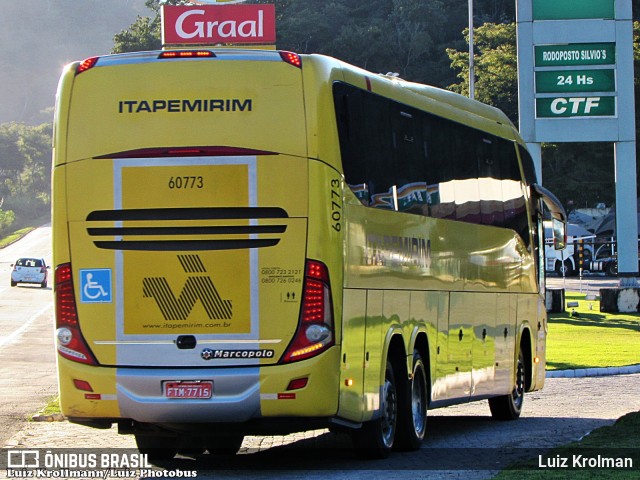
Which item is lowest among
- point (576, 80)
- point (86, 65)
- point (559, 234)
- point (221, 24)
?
point (559, 234)

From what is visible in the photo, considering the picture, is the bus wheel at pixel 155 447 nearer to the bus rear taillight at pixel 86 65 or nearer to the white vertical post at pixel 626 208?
the bus rear taillight at pixel 86 65

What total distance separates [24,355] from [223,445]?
17.1 meters

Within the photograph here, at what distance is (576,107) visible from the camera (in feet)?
125

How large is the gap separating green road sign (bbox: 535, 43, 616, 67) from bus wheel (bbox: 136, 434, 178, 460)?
1061 inches

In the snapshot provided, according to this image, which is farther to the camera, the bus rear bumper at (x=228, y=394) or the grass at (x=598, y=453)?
the bus rear bumper at (x=228, y=394)

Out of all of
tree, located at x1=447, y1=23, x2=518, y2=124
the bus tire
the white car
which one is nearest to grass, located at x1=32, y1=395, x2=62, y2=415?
the bus tire

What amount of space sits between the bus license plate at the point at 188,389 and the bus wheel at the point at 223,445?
5.40 feet

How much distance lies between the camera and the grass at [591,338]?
26.0 m

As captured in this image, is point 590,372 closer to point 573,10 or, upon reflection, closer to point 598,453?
point 598,453

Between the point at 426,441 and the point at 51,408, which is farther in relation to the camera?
the point at 51,408

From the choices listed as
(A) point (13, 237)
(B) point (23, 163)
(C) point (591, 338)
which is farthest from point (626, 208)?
(B) point (23, 163)

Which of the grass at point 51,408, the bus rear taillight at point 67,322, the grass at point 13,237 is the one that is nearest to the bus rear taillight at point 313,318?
the bus rear taillight at point 67,322

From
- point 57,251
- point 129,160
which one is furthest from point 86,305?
point 129,160

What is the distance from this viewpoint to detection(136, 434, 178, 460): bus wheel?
41.4 ft
